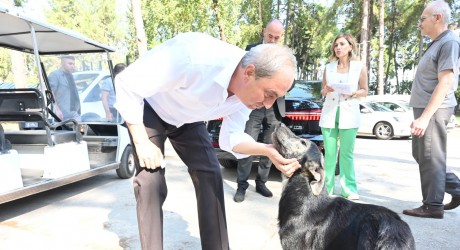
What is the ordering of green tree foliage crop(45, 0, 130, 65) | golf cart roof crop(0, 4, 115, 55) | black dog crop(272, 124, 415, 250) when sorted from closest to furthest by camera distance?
black dog crop(272, 124, 415, 250) < golf cart roof crop(0, 4, 115, 55) < green tree foliage crop(45, 0, 130, 65)

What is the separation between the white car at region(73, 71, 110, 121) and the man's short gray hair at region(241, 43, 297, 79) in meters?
4.49

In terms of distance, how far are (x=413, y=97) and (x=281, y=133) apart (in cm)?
214

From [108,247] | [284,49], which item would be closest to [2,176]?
[108,247]

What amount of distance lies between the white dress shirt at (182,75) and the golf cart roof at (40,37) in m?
2.65

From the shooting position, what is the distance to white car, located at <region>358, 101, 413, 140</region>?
12156 mm

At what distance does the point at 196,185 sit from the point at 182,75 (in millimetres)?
997

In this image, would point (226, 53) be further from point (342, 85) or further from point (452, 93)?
point (452, 93)

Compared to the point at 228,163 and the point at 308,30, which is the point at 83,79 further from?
the point at 308,30

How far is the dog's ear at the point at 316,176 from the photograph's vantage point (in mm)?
2320

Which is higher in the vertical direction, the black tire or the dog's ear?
the dog's ear

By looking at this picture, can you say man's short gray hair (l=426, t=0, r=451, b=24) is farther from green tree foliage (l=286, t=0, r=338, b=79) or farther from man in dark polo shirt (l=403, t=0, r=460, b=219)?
green tree foliage (l=286, t=0, r=338, b=79)

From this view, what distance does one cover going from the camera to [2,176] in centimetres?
342

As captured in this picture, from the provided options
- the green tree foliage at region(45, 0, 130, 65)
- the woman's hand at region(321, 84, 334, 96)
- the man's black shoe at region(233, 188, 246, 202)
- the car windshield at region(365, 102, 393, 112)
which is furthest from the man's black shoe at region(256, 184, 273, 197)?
the green tree foliage at region(45, 0, 130, 65)

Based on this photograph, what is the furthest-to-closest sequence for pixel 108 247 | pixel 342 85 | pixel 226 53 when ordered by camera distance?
pixel 342 85 < pixel 108 247 < pixel 226 53
